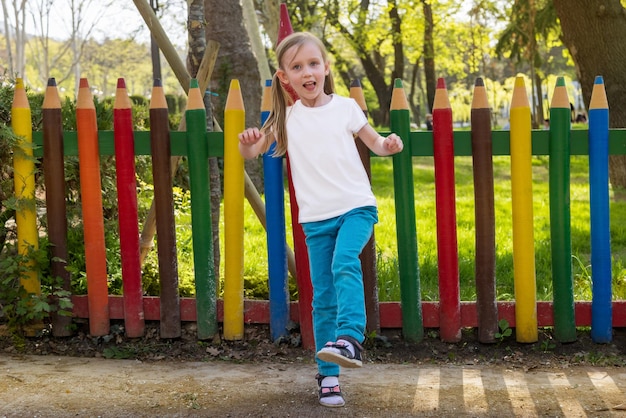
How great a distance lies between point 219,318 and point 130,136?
1.12 metres

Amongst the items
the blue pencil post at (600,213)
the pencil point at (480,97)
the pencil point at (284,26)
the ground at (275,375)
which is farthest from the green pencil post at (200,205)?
the blue pencil post at (600,213)

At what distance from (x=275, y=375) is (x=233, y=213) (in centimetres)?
92

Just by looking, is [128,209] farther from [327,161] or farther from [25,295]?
[327,161]

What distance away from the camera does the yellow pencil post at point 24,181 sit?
4395 mm

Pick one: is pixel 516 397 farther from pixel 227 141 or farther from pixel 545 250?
pixel 545 250

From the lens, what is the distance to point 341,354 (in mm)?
2947

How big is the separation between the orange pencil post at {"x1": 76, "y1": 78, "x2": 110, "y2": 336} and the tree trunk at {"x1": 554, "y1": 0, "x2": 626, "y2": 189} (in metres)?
6.33

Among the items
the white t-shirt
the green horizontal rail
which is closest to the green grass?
the green horizontal rail

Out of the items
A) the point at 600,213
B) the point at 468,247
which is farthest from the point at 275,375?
the point at 468,247

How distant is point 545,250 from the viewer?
6578 millimetres

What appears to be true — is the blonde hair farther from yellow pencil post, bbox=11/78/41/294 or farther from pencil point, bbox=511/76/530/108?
yellow pencil post, bbox=11/78/41/294

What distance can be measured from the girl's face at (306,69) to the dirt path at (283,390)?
134cm

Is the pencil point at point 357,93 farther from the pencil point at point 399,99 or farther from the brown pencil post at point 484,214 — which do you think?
the brown pencil post at point 484,214

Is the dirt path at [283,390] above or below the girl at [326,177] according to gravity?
below
